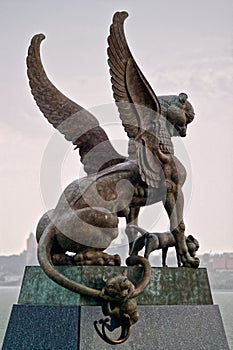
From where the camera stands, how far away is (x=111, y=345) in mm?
6672

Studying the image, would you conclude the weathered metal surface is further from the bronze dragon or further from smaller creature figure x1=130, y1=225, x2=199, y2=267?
smaller creature figure x1=130, y1=225, x2=199, y2=267

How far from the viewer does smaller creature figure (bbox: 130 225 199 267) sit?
7688 millimetres

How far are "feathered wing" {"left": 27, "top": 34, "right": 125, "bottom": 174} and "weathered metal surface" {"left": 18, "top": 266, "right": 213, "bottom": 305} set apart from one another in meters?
1.53

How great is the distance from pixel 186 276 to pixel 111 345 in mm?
1177

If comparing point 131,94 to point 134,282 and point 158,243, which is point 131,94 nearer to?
point 158,243

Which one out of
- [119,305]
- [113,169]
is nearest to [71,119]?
[113,169]

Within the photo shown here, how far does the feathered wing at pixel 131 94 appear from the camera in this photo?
784 centimetres

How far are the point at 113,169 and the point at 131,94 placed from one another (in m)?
0.86

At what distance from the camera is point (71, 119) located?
27.6ft

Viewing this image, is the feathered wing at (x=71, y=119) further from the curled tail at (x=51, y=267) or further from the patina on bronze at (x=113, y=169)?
the curled tail at (x=51, y=267)

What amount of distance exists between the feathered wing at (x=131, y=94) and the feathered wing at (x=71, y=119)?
48 cm

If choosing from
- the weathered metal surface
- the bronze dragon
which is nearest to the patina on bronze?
the bronze dragon

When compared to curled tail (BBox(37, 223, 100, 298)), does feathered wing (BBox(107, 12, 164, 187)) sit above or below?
above

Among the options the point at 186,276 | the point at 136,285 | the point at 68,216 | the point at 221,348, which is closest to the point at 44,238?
the point at 68,216
